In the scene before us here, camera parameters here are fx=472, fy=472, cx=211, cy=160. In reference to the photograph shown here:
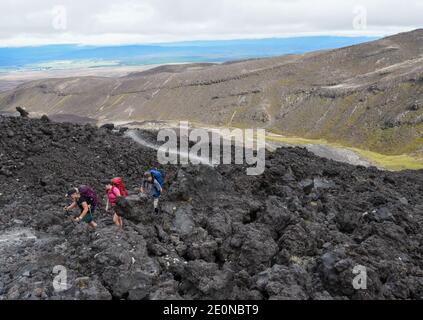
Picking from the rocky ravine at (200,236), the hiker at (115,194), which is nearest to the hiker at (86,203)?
the rocky ravine at (200,236)

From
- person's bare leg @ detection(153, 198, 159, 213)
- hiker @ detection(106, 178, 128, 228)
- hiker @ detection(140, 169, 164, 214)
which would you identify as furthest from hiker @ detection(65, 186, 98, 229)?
person's bare leg @ detection(153, 198, 159, 213)

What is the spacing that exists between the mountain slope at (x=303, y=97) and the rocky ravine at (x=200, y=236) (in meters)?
56.8

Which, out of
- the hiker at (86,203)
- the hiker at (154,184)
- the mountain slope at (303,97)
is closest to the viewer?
the hiker at (86,203)

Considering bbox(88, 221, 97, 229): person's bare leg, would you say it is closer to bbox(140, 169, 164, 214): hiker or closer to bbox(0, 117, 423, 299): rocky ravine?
bbox(0, 117, 423, 299): rocky ravine

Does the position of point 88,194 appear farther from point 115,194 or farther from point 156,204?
point 156,204

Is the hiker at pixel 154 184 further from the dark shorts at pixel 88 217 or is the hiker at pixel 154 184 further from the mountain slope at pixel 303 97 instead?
the mountain slope at pixel 303 97

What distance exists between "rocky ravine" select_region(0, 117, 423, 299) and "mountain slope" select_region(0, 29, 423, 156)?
186 ft

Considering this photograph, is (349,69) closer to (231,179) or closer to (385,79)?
(385,79)

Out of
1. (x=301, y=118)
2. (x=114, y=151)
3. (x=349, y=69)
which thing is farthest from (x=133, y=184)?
(x=349, y=69)

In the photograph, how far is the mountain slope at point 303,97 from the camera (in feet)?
297

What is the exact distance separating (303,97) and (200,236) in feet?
341

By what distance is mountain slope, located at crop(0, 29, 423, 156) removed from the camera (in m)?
90.5
